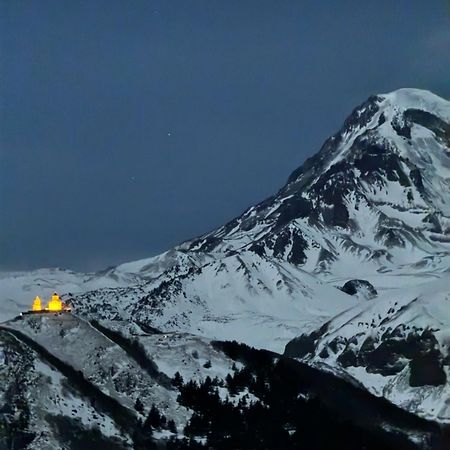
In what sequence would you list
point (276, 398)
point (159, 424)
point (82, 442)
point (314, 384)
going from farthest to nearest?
1. point (314, 384)
2. point (276, 398)
3. point (159, 424)
4. point (82, 442)

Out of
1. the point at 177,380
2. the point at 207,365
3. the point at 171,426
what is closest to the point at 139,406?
the point at 171,426

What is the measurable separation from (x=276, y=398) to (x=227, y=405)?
4.98 meters

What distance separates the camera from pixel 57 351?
145375 mm

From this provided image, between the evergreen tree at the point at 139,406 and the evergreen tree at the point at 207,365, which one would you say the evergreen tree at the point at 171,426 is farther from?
the evergreen tree at the point at 207,365

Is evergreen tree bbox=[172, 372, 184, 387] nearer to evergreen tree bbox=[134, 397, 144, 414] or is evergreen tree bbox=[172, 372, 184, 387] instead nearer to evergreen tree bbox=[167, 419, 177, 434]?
evergreen tree bbox=[134, 397, 144, 414]

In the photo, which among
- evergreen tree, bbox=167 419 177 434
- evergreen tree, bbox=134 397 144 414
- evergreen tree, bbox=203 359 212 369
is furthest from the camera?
evergreen tree, bbox=203 359 212 369

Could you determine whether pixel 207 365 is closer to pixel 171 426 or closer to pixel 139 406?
pixel 139 406

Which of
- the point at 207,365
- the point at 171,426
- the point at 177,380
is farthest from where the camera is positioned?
the point at 207,365

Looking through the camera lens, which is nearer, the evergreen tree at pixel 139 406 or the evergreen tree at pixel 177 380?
the evergreen tree at pixel 139 406

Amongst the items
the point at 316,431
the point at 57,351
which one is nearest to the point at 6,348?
the point at 57,351

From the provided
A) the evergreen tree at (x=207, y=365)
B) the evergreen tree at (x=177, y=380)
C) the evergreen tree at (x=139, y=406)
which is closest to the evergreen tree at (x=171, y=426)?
the evergreen tree at (x=139, y=406)

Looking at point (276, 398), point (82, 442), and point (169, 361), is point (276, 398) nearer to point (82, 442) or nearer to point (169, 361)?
point (169, 361)

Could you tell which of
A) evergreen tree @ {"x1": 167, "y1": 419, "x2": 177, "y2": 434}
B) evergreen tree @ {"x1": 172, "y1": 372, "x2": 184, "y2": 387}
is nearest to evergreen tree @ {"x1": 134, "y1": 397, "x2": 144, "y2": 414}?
evergreen tree @ {"x1": 167, "y1": 419, "x2": 177, "y2": 434}

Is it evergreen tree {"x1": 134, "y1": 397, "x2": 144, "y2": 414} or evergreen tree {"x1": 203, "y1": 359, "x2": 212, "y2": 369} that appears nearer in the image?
evergreen tree {"x1": 134, "y1": 397, "x2": 144, "y2": 414}
